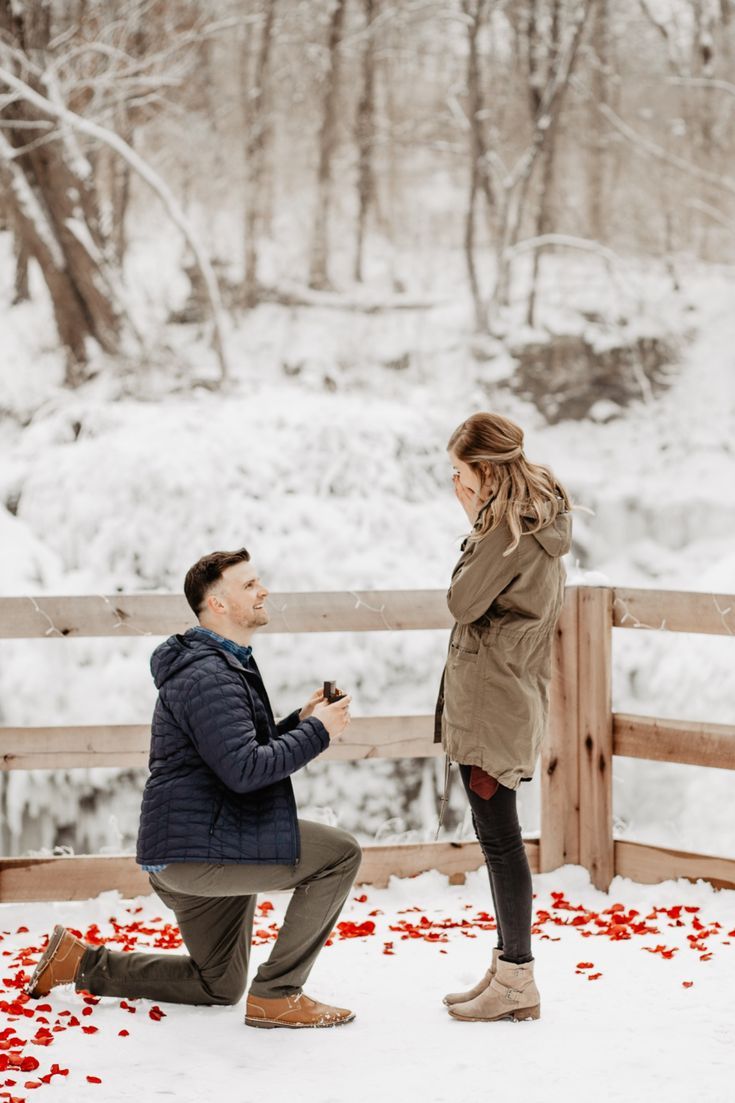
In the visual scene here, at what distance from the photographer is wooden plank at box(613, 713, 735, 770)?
3.57 metres

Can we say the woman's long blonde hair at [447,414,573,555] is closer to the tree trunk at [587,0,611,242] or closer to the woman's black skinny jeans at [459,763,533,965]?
the woman's black skinny jeans at [459,763,533,965]

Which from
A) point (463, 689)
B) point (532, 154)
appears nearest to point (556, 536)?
point (463, 689)

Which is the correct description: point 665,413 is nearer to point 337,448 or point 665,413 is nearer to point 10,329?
point 337,448

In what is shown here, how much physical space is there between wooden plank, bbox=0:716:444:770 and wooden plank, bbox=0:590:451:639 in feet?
1.02

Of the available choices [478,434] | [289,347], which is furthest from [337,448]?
[478,434]

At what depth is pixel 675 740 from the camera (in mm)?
3666

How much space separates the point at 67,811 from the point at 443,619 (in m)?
3.49

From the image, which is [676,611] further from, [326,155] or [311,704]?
[326,155]

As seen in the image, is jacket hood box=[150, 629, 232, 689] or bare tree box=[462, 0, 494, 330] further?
bare tree box=[462, 0, 494, 330]

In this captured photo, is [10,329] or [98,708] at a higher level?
[10,329]

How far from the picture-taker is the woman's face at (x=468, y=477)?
8.84 feet

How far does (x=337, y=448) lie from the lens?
368 inches

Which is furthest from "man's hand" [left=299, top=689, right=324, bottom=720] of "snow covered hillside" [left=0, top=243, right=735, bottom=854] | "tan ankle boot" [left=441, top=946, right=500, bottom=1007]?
"snow covered hillside" [left=0, top=243, right=735, bottom=854]

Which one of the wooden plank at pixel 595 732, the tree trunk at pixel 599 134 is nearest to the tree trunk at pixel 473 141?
the tree trunk at pixel 599 134
